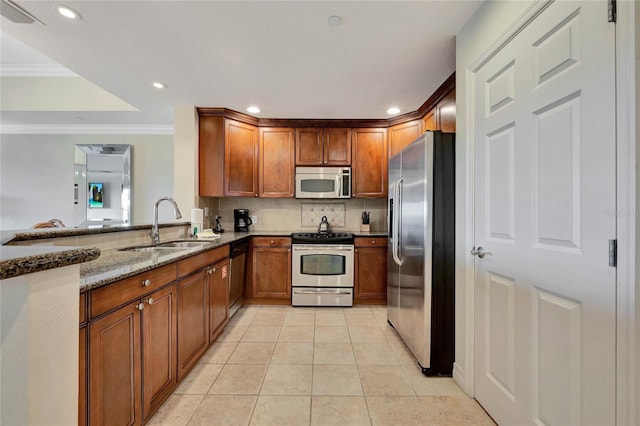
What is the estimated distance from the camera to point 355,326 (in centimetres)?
279

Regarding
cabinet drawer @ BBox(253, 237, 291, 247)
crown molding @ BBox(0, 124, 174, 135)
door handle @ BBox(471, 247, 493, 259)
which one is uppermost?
crown molding @ BBox(0, 124, 174, 135)

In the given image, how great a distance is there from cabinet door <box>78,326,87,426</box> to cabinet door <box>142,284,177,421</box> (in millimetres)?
346

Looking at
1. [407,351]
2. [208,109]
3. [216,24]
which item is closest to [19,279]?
[216,24]

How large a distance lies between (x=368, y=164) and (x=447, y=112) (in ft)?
4.27

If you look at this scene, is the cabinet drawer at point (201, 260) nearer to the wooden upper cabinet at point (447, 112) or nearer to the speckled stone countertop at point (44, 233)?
the speckled stone countertop at point (44, 233)

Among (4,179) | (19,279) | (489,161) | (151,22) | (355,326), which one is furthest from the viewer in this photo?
(4,179)

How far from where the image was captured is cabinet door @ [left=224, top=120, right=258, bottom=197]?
11.2 feet

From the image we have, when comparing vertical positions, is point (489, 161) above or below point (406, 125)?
below

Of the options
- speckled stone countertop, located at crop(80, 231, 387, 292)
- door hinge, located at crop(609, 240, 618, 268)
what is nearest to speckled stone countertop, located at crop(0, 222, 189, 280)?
speckled stone countertop, located at crop(80, 231, 387, 292)

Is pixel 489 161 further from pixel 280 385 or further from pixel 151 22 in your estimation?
pixel 151 22

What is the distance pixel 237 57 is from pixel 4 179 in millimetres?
4862

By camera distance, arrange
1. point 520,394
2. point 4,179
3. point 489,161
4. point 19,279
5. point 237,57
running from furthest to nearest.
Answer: point 4,179 → point 237,57 → point 489,161 → point 520,394 → point 19,279

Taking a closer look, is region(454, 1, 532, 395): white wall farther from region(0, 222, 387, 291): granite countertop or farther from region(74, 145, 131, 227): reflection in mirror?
region(74, 145, 131, 227): reflection in mirror

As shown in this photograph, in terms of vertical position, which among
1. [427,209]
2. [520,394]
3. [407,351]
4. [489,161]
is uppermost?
[489,161]
